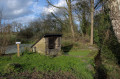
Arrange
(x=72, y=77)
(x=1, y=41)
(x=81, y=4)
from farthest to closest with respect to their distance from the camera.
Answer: (x=81, y=4)
(x=1, y=41)
(x=72, y=77)

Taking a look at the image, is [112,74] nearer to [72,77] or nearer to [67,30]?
[72,77]

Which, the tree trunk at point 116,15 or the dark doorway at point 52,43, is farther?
the dark doorway at point 52,43

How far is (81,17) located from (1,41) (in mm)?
15048

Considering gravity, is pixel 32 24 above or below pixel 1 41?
above

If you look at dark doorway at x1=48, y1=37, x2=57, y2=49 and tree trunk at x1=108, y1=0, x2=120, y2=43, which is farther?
dark doorway at x1=48, y1=37, x2=57, y2=49

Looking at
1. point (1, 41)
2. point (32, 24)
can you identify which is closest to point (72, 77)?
point (1, 41)

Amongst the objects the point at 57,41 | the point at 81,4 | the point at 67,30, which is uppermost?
the point at 81,4

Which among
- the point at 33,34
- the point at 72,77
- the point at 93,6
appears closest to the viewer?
the point at 72,77

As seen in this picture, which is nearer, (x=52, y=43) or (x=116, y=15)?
(x=116, y=15)

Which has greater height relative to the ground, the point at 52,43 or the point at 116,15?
the point at 116,15

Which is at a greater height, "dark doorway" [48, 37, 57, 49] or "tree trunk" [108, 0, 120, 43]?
"tree trunk" [108, 0, 120, 43]

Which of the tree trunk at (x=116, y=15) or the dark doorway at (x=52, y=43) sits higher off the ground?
the tree trunk at (x=116, y=15)

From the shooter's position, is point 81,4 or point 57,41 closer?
point 57,41

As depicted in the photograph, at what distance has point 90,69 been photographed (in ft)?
17.2
